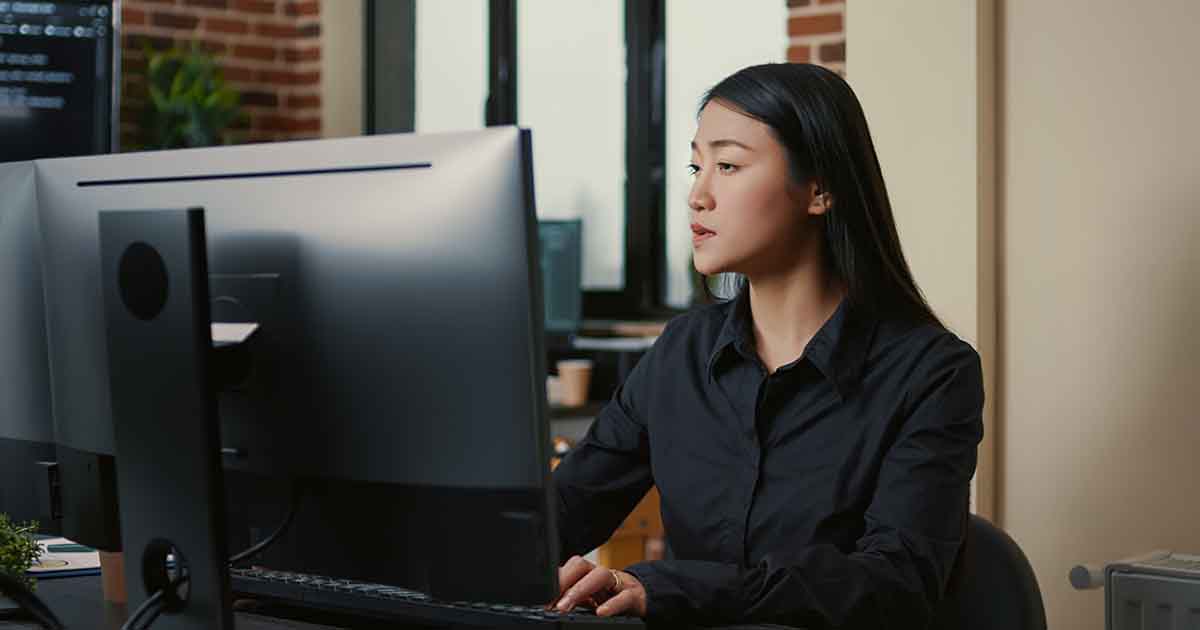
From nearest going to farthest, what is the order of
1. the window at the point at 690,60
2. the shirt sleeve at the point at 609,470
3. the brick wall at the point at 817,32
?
the shirt sleeve at the point at 609,470 < the brick wall at the point at 817,32 < the window at the point at 690,60

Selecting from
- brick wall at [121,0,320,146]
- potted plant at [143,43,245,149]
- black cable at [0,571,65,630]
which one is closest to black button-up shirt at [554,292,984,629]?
black cable at [0,571,65,630]

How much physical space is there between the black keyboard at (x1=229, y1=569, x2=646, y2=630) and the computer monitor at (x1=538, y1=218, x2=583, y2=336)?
301 cm

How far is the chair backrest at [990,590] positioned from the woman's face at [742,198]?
1.30 feet

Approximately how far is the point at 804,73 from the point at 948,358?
1.20 feet

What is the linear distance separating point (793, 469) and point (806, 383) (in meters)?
0.10

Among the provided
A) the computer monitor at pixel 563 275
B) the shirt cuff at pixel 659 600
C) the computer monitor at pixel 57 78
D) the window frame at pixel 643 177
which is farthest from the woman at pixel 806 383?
the window frame at pixel 643 177

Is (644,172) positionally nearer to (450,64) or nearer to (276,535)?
(450,64)

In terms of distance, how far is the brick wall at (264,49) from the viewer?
526 cm

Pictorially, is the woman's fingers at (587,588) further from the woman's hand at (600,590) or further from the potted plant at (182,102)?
the potted plant at (182,102)

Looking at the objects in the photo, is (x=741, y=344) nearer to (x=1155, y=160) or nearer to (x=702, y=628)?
(x=702, y=628)

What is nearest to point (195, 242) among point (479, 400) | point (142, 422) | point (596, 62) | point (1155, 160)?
point (142, 422)

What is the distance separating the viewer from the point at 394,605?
1.31 meters

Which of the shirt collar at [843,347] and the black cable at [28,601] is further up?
the shirt collar at [843,347]

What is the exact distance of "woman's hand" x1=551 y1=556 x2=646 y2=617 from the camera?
135 cm
